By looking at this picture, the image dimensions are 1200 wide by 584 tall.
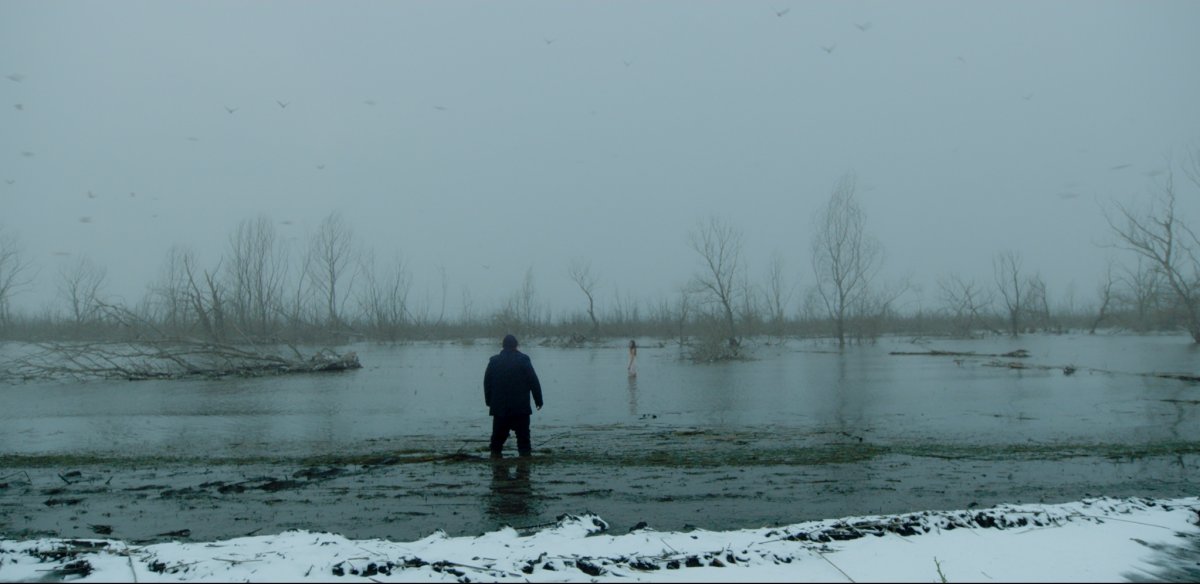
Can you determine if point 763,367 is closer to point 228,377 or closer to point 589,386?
point 589,386

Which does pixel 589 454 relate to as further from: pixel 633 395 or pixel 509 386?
pixel 633 395

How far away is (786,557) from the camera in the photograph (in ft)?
16.0

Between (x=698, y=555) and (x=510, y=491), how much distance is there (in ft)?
10.5

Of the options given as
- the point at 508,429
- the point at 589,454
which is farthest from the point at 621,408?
the point at 508,429

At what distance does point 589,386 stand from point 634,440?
37.8ft

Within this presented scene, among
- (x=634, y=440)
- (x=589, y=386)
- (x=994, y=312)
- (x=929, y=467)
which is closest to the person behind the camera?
(x=929, y=467)

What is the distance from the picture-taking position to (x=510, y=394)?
951 centimetres

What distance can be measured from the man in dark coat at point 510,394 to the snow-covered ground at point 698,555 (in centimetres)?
374

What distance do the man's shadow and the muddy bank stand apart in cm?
3

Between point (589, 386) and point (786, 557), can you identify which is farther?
point (589, 386)

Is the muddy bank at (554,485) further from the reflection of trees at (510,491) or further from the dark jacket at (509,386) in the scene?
the dark jacket at (509,386)

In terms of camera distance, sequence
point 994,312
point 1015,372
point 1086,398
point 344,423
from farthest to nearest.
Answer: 1. point 994,312
2. point 1015,372
3. point 1086,398
4. point 344,423

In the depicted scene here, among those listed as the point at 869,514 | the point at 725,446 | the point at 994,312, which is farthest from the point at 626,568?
the point at 994,312

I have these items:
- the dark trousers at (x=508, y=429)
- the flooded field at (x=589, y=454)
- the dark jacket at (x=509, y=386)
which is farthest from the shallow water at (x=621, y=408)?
the dark jacket at (x=509, y=386)
